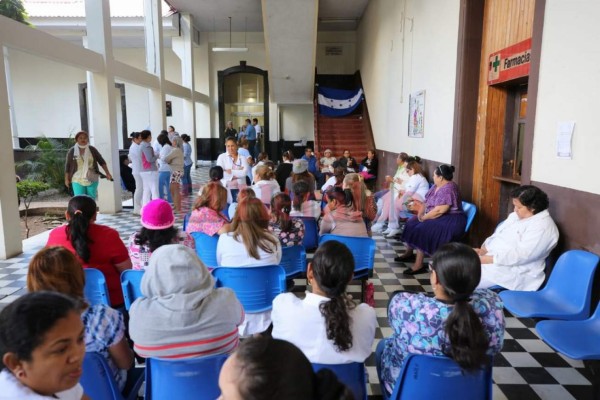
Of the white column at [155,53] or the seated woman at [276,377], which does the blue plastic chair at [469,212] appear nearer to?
the seated woman at [276,377]

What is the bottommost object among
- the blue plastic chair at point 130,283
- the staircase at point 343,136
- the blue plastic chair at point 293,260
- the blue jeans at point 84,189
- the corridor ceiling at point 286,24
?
the blue plastic chair at point 293,260

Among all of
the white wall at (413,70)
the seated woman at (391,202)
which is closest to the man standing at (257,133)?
the white wall at (413,70)

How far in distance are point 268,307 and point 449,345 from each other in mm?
1249

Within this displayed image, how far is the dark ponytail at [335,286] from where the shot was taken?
1.57 m

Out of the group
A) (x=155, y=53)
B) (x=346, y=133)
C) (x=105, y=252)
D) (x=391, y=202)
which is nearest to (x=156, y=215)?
(x=105, y=252)

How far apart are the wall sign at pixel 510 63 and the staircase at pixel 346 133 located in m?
6.32

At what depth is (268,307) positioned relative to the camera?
101 inches

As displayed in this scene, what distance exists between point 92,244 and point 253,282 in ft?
→ 3.12

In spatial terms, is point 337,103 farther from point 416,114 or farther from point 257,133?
point 416,114

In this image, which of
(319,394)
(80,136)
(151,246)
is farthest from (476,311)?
(80,136)

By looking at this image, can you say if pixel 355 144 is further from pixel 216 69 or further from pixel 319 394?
pixel 319 394

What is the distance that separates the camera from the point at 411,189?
5.48 meters

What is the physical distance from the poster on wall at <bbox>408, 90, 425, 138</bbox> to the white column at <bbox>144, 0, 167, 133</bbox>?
5.79 metres

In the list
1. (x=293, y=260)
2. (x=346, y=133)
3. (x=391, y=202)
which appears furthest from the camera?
(x=346, y=133)
